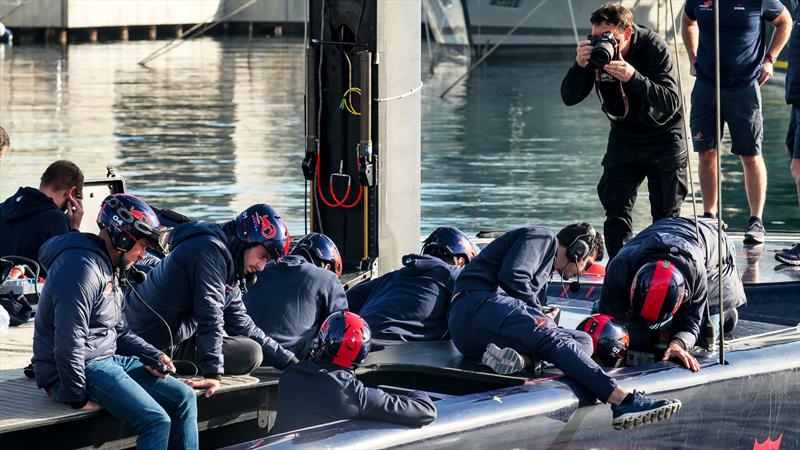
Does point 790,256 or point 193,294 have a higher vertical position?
point 193,294

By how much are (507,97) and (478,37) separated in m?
11.0

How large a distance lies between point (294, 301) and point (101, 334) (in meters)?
1.66

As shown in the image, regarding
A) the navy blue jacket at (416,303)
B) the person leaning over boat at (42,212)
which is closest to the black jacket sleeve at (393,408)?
the navy blue jacket at (416,303)

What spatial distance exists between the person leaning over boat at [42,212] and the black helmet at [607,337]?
11.7ft

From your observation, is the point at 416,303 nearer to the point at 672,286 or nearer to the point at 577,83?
the point at 672,286

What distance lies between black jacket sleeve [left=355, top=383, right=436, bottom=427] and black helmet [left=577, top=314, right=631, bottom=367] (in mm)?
1392

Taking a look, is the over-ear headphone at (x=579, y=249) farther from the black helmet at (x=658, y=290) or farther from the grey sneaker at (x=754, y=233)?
the grey sneaker at (x=754, y=233)

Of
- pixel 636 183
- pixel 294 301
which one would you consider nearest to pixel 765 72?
pixel 636 183

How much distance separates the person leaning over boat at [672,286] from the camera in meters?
7.89

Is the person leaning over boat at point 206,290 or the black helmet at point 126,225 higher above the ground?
the black helmet at point 126,225

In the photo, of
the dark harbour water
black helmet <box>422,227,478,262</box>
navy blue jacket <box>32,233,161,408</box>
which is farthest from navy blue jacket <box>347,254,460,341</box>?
the dark harbour water

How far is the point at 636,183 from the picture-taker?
33.1ft

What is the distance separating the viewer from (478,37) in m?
44.4

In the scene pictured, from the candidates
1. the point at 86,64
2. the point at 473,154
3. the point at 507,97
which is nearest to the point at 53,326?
the point at 473,154
